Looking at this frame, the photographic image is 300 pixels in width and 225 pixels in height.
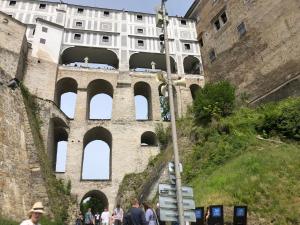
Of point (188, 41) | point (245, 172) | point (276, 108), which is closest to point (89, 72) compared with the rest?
point (188, 41)

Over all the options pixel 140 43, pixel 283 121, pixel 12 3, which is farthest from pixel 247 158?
pixel 12 3

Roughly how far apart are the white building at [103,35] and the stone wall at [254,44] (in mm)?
2594

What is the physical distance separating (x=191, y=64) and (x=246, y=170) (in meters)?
26.5

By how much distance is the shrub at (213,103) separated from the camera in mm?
24266

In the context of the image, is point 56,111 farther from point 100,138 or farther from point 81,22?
point 81,22

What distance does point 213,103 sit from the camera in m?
24.5

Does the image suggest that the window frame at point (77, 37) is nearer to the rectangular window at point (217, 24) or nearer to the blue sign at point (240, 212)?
the rectangular window at point (217, 24)

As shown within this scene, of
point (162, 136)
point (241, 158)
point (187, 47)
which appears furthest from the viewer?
point (187, 47)

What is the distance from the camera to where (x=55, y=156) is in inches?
1246

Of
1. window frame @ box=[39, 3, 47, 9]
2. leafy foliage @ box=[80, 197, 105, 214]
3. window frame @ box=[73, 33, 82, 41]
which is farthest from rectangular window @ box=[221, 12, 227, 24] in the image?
leafy foliage @ box=[80, 197, 105, 214]

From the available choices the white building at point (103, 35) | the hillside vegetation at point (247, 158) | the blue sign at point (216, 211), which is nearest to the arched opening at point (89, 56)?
the white building at point (103, 35)

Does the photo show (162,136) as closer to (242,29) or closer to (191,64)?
(242,29)

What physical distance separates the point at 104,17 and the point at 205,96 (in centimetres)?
1935

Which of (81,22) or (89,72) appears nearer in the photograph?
(89,72)
